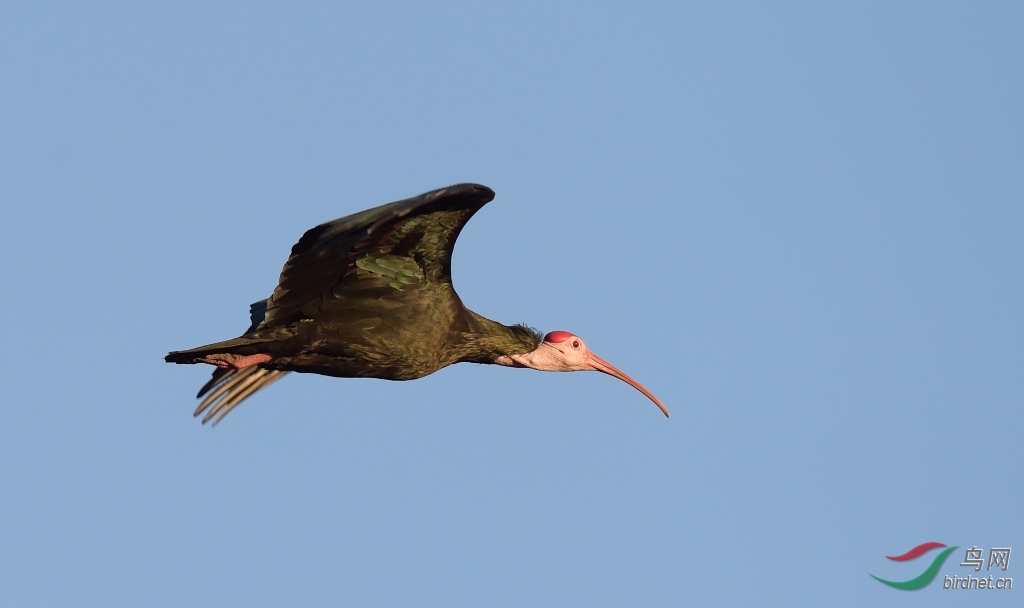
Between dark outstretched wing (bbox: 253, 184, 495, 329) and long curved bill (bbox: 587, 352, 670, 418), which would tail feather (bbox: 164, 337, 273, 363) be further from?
long curved bill (bbox: 587, 352, 670, 418)

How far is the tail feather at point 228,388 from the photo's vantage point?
1661cm

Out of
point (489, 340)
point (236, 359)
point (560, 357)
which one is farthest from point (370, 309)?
point (560, 357)

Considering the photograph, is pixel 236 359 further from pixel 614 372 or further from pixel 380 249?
pixel 614 372

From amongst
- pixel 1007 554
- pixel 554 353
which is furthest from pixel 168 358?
pixel 1007 554

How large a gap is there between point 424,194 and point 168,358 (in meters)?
3.19

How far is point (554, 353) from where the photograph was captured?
16.4 meters

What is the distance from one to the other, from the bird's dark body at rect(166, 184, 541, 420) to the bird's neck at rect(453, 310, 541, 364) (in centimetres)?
2

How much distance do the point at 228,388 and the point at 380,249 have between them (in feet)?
12.3

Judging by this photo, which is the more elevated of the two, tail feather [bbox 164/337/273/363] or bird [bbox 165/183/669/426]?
bird [bbox 165/183/669/426]

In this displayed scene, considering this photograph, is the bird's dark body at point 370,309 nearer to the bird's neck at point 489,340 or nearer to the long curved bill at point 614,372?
the bird's neck at point 489,340

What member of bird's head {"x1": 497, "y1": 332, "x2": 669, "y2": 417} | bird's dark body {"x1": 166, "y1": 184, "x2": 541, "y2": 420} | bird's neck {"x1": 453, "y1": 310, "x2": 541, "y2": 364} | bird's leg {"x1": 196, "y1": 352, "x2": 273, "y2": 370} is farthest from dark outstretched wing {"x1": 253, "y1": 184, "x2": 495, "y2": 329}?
bird's head {"x1": 497, "y1": 332, "x2": 669, "y2": 417}

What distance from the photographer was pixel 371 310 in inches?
562

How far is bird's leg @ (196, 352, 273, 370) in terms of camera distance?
14.3 metres

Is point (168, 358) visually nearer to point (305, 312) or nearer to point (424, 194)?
point (305, 312)
